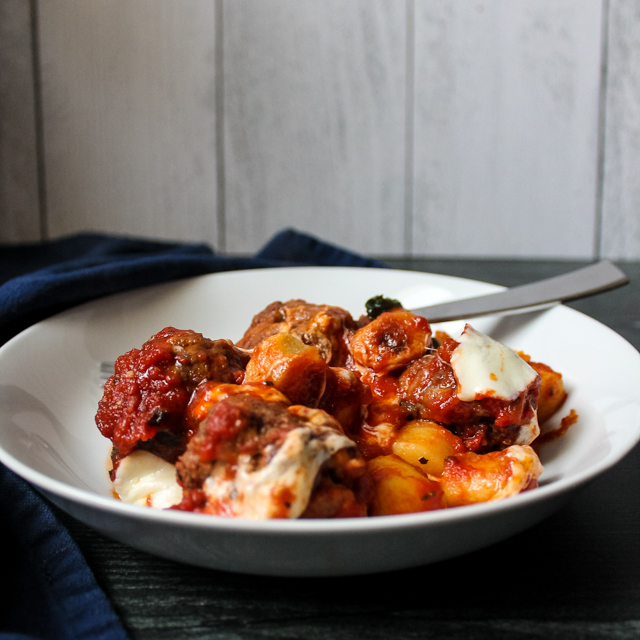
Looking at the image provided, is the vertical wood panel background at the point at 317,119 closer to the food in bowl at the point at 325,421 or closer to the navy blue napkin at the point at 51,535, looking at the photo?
the navy blue napkin at the point at 51,535

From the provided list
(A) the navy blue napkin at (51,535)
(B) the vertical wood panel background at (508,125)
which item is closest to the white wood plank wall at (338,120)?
(B) the vertical wood panel background at (508,125)

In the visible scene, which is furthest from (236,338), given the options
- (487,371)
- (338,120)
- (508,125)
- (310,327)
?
(508,125)

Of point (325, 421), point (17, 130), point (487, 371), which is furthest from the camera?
point (17, 130)

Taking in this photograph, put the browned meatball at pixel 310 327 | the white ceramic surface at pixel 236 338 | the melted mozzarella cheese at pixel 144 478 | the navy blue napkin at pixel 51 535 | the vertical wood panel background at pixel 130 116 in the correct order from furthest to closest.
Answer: the vertical wood panel background at pixel 130 116
the browned meatball at pixel 310 327
the melted mozzarella cheese at pixel 144 478
the navy blue napkin at pixel 51 535
the white ceramic surface at pixel 236 338

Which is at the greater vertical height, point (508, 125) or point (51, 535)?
point (508, 125)

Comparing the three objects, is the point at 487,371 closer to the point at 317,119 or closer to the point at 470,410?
the point at 470,410

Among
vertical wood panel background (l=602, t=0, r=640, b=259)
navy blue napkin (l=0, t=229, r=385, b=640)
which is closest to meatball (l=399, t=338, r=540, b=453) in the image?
navy blue napkin (l=0, t=229, r=385, b=640)
